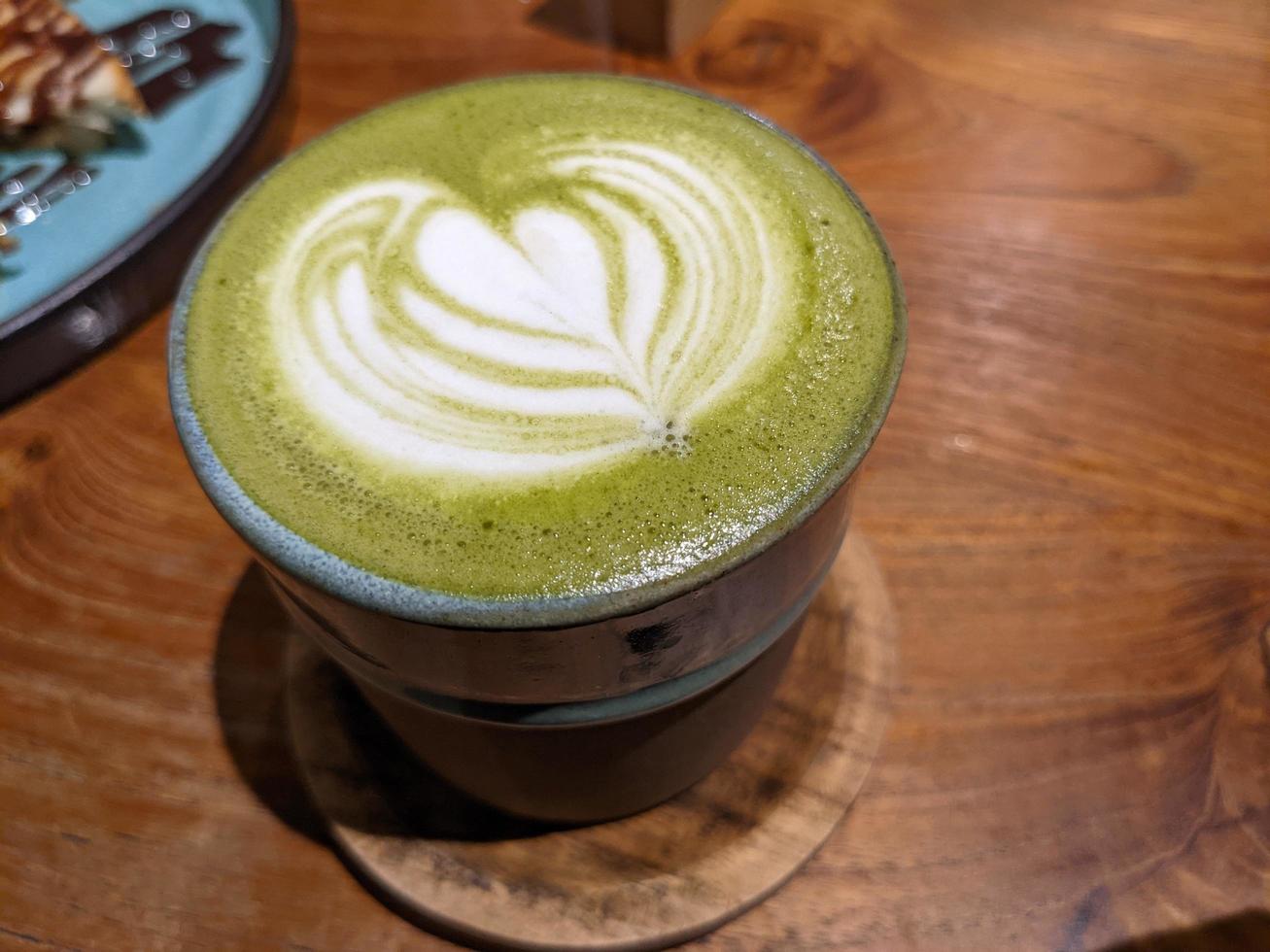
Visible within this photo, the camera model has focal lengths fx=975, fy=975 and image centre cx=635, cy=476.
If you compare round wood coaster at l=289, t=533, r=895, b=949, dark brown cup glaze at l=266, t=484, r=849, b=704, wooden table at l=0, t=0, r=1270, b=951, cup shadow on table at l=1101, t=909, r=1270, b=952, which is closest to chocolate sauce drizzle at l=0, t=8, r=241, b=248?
wooden table at l=0, t=0, r=1270, b=951

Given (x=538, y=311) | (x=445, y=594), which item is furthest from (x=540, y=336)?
(x=445, y=594)

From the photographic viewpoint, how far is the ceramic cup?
1.52 feet

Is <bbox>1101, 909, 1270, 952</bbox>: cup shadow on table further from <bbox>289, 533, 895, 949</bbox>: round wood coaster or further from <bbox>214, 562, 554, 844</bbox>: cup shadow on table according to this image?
<bbox>214, 562, 554, 844</bbox>: cup shadow on table

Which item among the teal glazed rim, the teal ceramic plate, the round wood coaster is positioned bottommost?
the round wood coaster

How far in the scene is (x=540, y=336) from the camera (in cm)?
58

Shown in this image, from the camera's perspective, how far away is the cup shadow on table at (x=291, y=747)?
75 centimetres

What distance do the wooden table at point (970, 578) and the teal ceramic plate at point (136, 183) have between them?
0.08 m

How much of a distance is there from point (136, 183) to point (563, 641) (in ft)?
3.38

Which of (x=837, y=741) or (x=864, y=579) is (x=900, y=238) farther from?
(x=837, y=741)

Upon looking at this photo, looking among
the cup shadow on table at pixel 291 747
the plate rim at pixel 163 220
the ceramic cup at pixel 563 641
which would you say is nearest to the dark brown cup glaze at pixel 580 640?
the ceramic cup at pixel 563 641

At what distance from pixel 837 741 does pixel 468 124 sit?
553mm

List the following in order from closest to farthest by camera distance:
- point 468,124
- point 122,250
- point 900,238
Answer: point 468,124, point 122,250, point 900,238

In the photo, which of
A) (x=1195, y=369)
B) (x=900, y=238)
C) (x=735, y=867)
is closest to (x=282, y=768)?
Result: (x=735, y=867)

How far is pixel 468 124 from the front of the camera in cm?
71
